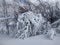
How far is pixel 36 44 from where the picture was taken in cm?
162

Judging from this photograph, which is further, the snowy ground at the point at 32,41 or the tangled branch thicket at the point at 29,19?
the tangled branch thicket at the point at 29,19

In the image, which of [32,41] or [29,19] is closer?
[32,41]

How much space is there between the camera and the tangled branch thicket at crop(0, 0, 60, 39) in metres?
1.83

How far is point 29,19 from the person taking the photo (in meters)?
1.86

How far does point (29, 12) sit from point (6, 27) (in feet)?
1.41

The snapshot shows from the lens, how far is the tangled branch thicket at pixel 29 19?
72.2 inches

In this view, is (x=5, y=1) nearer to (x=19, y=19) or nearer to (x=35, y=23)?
(x=19, y=19)

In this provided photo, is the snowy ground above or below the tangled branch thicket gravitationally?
below

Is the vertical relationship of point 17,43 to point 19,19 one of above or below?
below

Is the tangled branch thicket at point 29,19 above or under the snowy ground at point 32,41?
above

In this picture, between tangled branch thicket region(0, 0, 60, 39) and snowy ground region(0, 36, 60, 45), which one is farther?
tangled branch thicket region(0, 0, 60, 39)

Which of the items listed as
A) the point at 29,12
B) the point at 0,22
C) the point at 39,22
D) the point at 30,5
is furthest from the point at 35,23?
the point at 0,22

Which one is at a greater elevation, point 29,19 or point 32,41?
point 29,19

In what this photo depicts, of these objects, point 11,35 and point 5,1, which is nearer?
point 11,35
